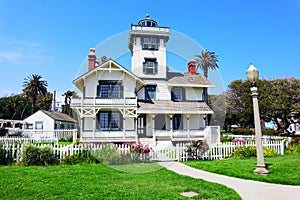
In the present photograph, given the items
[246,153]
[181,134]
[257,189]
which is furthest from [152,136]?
[257,189]

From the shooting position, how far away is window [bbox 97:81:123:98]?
67.4 feet

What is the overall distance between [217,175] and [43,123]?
103ft

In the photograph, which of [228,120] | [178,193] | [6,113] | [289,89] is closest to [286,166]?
[178,193]

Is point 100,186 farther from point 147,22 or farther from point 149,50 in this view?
point 147,22

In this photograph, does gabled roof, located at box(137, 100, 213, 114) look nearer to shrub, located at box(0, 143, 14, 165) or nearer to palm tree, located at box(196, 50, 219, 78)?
palm tree, located at box(196, 50, 219, 78)

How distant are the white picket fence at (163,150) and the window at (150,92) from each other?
10.0 m

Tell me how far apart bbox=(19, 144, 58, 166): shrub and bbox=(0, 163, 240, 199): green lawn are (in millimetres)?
2266

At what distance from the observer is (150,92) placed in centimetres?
2228

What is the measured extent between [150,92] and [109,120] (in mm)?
4875

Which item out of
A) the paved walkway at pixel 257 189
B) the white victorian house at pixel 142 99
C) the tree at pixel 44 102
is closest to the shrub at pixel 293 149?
the white victorian house at pixel 142 99

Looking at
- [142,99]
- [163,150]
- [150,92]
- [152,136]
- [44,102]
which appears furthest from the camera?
[44,102]

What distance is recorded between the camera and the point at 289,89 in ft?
118

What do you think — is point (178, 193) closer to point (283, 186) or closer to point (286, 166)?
point (283, 186)

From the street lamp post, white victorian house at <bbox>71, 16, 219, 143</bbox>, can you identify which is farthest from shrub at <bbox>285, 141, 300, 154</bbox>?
the street lamp post
